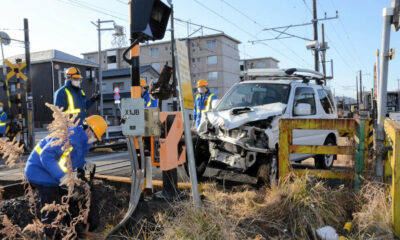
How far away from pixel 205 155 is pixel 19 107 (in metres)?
9.37

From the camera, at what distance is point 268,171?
4.71 metres

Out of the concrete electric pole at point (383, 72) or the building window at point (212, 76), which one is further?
the building window at point (212, 76)

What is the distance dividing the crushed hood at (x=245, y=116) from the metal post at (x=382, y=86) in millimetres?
1401

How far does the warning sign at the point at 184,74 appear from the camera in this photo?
2.88 m

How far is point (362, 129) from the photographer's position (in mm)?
4039

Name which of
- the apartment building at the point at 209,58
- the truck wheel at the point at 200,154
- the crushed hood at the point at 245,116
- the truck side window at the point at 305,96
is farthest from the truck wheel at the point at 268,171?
the apartment building at the point at 209,58

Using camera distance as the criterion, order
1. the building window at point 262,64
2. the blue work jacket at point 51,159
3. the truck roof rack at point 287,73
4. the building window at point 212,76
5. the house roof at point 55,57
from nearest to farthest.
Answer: the blue work jacket at point 51,159
the truck roof rack at point 287,73
the house roof at point 55,57
the building window at point 212,76
the building window at point 262,64

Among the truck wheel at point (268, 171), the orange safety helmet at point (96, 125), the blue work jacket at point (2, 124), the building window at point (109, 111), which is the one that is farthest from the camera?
the building window at point (109, 111)

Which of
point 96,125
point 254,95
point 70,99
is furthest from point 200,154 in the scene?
point 70,99

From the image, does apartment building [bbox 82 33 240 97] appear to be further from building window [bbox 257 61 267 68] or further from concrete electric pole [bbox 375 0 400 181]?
concrete electric pole [bbox 375 0 400 181]

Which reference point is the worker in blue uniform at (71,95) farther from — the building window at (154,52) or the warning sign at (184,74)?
the building window at (154,52)

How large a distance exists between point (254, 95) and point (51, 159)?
3738 mm

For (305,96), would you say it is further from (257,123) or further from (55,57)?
(55,57)

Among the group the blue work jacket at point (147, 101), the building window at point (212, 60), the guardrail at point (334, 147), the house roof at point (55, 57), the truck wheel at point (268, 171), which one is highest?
the building window at point (212, 60)
